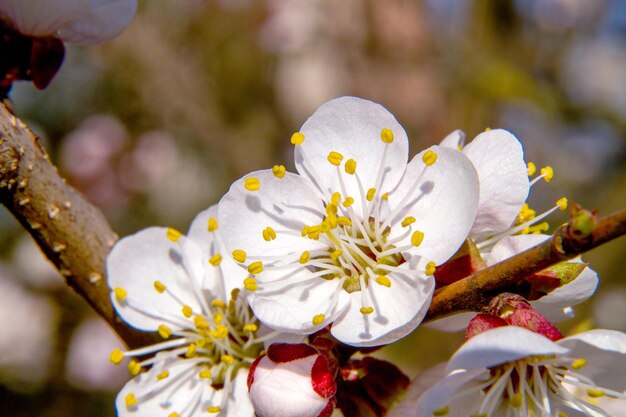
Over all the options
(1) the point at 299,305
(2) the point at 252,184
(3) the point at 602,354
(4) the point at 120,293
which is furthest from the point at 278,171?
(3) the point at 602,354

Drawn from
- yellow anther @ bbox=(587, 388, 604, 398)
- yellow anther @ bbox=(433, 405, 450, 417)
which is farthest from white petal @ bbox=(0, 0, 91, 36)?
yellow anther @ bbox=(587, 388, 604, 398)

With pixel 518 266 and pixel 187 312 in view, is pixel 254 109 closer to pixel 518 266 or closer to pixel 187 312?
pixel 187 312

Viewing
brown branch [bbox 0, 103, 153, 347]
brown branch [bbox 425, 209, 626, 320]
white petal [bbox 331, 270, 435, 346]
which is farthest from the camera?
brown branch [bbox 0, 103, 153, 347]

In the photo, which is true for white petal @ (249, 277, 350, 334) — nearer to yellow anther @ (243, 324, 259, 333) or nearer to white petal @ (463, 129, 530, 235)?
yellow anther @ (243, 324, 259, 333)

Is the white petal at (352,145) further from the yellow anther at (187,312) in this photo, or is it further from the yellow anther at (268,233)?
the yellow anther at (187,312)

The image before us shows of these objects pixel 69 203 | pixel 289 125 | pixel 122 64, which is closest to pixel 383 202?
pixel 69 203

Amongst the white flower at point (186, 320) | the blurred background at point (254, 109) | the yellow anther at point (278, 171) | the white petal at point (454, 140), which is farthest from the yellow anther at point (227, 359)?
the blurred background at point (254, 109)
